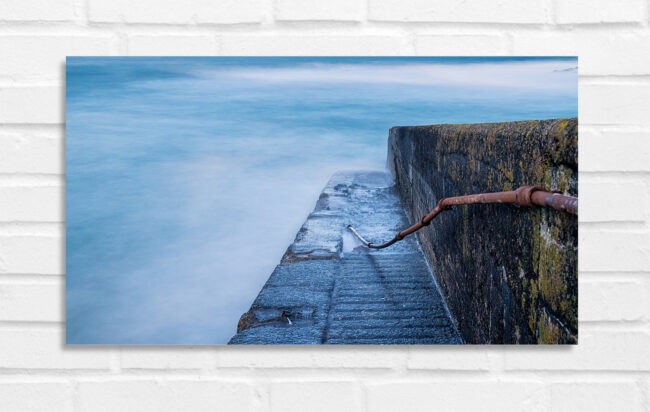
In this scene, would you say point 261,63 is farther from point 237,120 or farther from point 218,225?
point 218,225

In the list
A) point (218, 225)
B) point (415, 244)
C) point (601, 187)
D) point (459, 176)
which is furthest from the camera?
point (415, 244)

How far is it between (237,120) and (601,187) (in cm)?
108

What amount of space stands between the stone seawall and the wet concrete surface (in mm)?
131

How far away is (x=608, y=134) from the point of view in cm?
157

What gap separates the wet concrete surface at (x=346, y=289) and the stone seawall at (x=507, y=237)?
13cm
